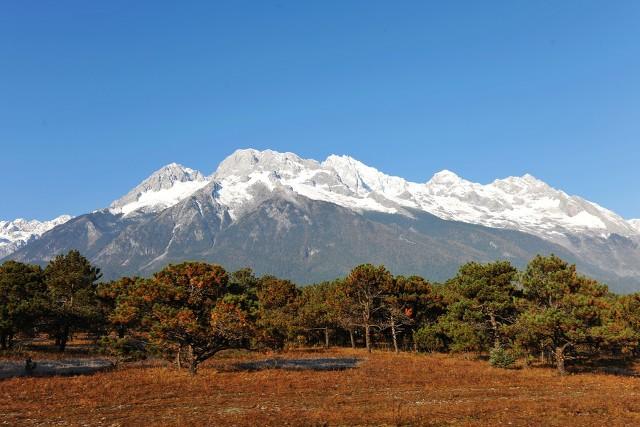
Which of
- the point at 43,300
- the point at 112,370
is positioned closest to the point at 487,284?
the point at 112,370

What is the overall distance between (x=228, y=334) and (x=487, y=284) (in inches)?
1452

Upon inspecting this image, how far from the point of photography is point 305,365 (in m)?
60.0

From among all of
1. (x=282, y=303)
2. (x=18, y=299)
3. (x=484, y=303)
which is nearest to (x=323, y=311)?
(x=282, y=303)

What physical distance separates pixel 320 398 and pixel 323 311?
176ft

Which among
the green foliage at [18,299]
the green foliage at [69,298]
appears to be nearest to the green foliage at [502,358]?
the green foliage at [69,298]

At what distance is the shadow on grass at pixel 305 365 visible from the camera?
54.7 m

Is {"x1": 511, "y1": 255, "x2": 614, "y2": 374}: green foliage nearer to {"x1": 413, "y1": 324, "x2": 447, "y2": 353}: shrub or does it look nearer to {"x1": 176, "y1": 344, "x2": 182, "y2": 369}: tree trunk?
{"x1": 413, "y1": 324, "x2": 447, "y2": 353}: shrub

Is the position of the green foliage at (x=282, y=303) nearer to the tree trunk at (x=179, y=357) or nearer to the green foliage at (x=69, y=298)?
the tree trunk at (x=179, y=357)

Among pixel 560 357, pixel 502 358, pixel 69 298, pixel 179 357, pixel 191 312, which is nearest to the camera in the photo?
pixel 191 312

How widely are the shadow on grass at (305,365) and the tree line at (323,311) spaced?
358 centimetres

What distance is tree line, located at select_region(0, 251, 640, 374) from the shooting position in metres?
46.2

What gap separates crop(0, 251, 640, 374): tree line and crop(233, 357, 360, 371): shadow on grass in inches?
141

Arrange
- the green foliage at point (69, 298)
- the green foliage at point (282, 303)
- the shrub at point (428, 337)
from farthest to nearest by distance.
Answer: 1. the green foliage at point (282, 303)
2. the shrub at point (428, 337)
3. the green foliage at point (69, 298)

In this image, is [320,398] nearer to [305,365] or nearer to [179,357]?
[179,357]
